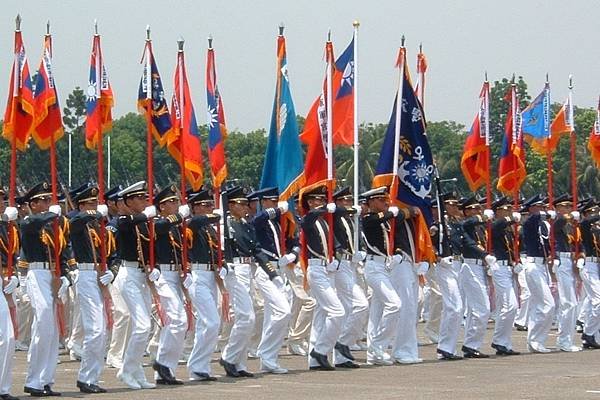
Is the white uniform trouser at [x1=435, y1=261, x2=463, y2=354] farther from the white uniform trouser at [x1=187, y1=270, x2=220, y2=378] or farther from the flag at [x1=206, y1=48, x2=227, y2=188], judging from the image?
the white uniform trouser at [x1=187, y1=270, x2=220, y2=378]

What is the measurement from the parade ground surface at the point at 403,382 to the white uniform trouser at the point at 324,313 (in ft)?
1.16

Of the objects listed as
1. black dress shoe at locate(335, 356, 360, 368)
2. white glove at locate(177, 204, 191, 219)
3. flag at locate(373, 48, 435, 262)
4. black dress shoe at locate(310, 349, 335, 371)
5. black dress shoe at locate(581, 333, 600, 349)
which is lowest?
black dress shoe at locate(581, 333, 600, 349)

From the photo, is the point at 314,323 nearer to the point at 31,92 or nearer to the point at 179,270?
the point at 179,270

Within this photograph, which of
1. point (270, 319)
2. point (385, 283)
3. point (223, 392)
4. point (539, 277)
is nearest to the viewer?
point (223, 392)

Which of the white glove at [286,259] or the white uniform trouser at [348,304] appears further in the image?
the white uniform trouser at [348,304]

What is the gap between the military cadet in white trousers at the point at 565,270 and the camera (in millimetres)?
20688

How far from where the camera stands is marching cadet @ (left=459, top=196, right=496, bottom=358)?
19469 mm

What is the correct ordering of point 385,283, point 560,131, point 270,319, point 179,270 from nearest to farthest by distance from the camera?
point 179,270 < point 270,319 < point 385,283 < point 560,131

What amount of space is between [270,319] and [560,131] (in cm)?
816

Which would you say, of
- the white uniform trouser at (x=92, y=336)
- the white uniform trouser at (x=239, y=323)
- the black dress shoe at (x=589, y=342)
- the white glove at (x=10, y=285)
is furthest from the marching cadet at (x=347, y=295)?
the white glove at (x=10, y=285)

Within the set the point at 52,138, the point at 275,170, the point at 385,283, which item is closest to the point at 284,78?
the point at 275,170

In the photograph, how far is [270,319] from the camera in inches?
681

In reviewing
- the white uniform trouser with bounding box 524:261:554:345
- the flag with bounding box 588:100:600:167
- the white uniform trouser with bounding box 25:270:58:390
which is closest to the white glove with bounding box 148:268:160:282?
the white uniform trouser with bounding box 25:270:58:390

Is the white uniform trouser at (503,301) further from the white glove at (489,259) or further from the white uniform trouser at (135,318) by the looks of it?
the white uniform trouser at (135,318)
